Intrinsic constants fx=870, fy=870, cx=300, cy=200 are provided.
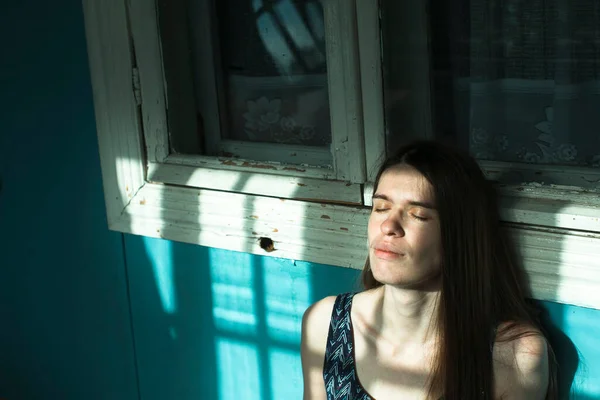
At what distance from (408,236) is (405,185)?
0.36 ft

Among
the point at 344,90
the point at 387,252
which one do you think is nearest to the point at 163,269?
the point at 344,90

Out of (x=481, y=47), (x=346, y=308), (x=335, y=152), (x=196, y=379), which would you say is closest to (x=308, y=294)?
(x=346, y=308)

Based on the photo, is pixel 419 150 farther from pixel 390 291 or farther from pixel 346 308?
pixel 346 308

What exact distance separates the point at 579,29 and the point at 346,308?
0.83m

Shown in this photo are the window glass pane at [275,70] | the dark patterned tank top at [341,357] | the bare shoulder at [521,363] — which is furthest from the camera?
the window glass pane at [275,70]

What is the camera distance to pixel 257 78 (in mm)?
2445

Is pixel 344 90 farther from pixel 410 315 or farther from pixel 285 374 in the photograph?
pixel 285 374

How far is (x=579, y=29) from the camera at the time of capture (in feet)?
6.09

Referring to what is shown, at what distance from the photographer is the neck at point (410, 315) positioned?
1.91 m

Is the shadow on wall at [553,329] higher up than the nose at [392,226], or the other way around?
the nose at [392,226]

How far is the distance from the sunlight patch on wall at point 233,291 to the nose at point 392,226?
0.71m

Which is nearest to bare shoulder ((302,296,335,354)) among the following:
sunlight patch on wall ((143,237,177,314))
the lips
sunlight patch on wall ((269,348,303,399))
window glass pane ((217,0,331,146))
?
sunlight patch on wall ((269,348,303,399))

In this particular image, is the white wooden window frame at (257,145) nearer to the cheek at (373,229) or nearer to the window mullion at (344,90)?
the window mullion at (344,90)

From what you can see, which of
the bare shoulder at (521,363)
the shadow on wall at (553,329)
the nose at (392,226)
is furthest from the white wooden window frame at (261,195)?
the nose at (392,226)
